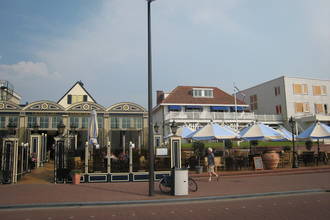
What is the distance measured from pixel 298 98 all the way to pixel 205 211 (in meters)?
35.8

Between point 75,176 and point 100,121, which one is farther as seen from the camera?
point 100,121

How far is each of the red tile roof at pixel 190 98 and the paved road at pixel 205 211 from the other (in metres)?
26.5

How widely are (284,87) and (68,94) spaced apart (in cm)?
3039

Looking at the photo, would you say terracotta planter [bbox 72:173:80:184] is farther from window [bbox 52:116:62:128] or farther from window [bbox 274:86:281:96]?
window [bbox 274:86:281:96]

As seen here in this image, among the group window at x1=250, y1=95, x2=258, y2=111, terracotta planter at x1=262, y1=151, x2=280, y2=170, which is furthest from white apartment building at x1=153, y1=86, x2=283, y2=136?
terracotta planter at x1=262, y1=151, x2=280, y2=170

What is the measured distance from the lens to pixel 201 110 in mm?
35688

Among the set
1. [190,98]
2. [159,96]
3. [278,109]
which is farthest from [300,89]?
[159,96]

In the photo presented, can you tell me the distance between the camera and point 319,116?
35062 millimetres

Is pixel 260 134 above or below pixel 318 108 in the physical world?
below

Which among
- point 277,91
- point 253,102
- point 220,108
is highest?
point 277,91

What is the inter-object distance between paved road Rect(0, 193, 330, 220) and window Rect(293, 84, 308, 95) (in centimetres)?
3272

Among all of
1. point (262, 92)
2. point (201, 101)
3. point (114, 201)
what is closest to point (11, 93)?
point (201, 101)

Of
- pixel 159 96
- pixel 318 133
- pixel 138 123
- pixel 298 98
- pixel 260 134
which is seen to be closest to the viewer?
pixel 260 134

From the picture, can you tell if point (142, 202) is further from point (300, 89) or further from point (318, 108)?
point (318, 108)
